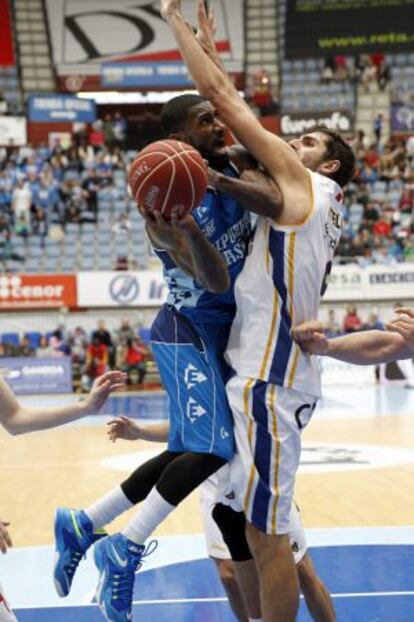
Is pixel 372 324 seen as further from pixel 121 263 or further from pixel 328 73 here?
pixel 328 73

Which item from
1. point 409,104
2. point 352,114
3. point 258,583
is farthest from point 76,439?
point 409,104

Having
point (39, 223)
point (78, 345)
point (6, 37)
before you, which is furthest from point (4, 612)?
point (6, 37)

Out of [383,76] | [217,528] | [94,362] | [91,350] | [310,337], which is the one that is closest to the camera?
[310,337]

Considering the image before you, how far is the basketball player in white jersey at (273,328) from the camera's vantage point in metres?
3.68

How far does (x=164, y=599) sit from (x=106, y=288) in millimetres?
16714

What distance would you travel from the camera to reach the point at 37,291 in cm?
2166

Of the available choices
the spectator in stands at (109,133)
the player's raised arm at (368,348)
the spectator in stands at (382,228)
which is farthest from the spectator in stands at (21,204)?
the player's raised arm at (368,348)

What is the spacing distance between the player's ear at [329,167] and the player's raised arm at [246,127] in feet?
1.05

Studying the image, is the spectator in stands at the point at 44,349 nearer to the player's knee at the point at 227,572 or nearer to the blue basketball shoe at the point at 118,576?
the player's knee at the point at 227,572

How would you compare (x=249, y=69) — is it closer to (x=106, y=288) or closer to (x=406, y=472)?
(x=106, y=288)

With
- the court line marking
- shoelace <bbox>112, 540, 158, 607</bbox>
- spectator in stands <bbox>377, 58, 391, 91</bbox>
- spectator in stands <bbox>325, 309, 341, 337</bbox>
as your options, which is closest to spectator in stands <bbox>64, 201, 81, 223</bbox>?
spectator in stands <bbox>325, 309, 341, 337</bbox>

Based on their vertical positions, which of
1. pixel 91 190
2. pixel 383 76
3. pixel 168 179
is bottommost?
pixel 91 190

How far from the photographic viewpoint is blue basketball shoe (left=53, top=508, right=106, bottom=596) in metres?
4.04

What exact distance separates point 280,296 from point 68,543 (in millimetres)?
1346
